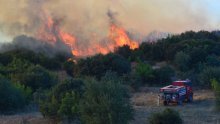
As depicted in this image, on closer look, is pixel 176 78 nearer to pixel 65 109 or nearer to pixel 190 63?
pixel 190 63

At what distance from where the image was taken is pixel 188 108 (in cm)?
2992

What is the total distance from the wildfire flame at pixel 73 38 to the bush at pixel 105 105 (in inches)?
1610

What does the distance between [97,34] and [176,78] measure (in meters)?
22.0

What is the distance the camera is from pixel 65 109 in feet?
75.6

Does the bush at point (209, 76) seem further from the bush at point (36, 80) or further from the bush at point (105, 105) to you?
the bush at point (105, 105)

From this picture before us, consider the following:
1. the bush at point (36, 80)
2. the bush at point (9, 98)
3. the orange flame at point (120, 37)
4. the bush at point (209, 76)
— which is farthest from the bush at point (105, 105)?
the orange flame at point (120, 37)

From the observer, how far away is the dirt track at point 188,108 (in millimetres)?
24700

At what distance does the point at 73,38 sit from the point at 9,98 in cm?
3616

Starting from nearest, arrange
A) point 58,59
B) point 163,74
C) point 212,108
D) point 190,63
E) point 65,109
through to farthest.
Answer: point 65,109
point 212,108
point 163,74
point 190,63
point 58,59

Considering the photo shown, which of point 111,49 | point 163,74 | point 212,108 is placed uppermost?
point 111,49

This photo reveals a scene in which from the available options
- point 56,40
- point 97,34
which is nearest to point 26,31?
point 56,40

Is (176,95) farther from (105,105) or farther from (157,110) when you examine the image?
(105,105)

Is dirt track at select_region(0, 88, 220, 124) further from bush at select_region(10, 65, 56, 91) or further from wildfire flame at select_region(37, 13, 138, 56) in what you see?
wildfire flame at select_region(37, 13, 138, 56)

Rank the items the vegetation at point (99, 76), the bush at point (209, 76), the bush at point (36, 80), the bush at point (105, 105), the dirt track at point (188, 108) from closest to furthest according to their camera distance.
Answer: the bush at point (105, 105)
the vegetation at point (99, 76)
the dirt track at point (188, 108)
the bush at point (36, 80)
the bush at point (209, 76)
